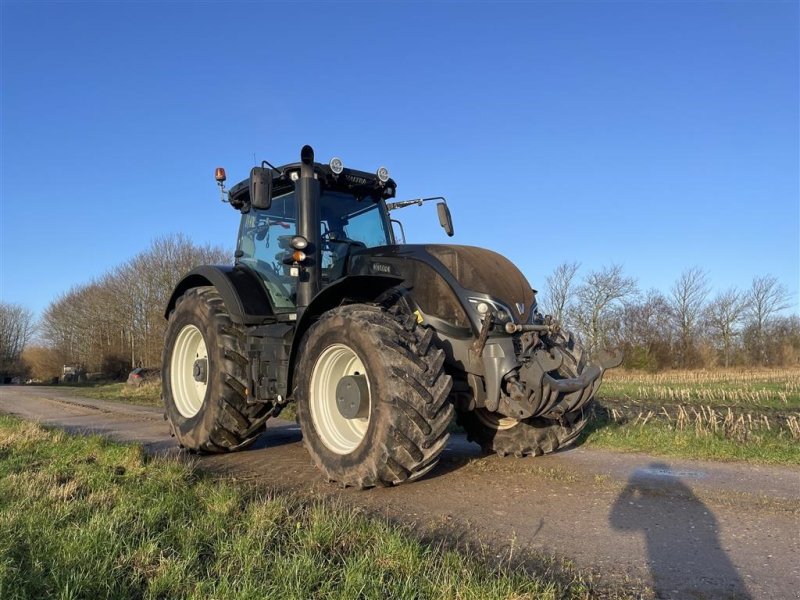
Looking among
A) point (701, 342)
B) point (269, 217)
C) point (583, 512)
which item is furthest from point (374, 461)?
point (701, 342)

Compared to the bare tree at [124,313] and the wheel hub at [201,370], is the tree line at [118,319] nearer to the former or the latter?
the bare tree at [124,313]

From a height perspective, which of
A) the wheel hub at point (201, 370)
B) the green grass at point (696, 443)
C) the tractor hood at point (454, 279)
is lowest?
the green grass at point (696, 443)

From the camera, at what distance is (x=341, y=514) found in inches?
132

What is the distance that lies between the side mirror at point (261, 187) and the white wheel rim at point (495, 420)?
2.76 m

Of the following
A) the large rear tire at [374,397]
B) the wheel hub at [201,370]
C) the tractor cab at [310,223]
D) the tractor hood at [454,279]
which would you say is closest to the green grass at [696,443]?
the tractor hood at [454,279]

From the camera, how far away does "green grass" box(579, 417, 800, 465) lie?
5855mm

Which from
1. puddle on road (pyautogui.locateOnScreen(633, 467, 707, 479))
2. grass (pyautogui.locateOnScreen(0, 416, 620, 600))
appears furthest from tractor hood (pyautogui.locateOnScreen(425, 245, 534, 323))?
grass (pyautogui.locateOnScreen(0, 416, 620, 600))

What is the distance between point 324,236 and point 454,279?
174cm

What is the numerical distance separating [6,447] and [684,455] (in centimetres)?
700

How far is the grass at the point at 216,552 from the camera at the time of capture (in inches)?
92.1

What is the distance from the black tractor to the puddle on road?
2.13 ft

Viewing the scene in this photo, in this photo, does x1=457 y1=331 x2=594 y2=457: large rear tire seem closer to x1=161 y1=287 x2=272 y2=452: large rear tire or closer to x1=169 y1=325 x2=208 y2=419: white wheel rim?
x1=161 y1=287 x2=272 y2=452: large rear tire

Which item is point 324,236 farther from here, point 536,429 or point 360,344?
Answer: point 536,429

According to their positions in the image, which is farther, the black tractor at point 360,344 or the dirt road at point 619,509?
the black tractor at point 360,344
